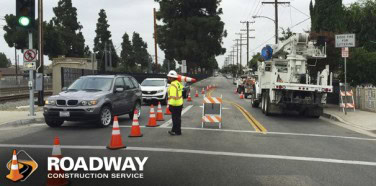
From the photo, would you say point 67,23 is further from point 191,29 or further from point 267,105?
point 267,105

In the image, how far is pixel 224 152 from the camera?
27.0 feet

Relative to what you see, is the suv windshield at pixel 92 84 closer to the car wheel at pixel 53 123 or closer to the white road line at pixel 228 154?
the car wheel at pixel 53 123

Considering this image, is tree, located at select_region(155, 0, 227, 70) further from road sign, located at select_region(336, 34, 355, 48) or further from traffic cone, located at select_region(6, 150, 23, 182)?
traffic cone, located at select_region(6, 150, 23, 182)

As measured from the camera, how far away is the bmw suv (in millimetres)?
11438

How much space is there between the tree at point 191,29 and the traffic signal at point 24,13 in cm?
4122

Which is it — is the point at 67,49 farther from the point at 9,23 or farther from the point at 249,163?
the point at 249,163

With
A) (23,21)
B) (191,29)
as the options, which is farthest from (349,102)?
(191,29)

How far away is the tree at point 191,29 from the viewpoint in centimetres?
5509

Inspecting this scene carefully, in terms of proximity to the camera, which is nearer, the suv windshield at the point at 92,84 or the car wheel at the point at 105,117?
the car wheel at the point at 105,117

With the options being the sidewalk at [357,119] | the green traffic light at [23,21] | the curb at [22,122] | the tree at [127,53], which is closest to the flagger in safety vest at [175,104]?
the curb at [22,122]

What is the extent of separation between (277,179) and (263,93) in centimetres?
1253

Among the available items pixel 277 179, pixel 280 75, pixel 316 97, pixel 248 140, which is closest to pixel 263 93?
pixel 280 75

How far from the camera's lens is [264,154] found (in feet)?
26.5

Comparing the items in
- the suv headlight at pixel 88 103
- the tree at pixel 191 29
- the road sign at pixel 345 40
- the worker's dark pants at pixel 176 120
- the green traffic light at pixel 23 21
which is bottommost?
the worker's dark pants at pixel 176 120
